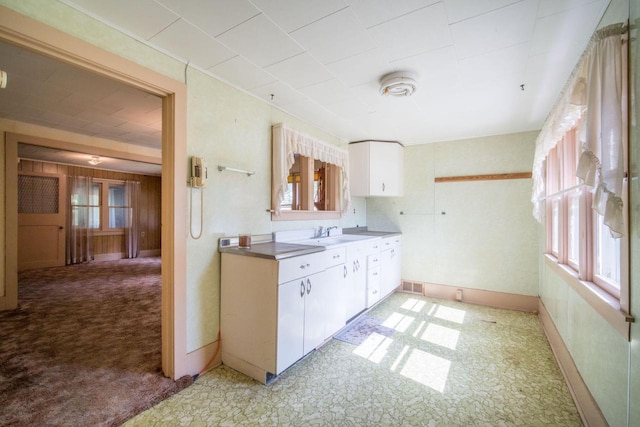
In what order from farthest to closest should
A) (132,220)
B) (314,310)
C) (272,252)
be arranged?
(132,220)
(314,310)
(272,252)

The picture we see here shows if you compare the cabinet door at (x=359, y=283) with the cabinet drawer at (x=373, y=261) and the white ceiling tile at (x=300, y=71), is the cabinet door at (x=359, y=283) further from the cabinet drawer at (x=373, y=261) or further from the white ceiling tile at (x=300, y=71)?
the white ceiling tile at (x=300, y=71)

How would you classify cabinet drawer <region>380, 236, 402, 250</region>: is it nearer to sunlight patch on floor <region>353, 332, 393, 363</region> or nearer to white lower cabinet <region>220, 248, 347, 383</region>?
sunlight patch on floor <region>353, 332, 393, 363</region>

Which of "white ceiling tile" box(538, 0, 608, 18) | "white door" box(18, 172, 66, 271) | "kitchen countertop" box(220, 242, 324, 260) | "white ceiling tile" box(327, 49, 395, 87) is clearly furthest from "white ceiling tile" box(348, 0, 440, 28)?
"white door" box(18, 172, 66, 271)

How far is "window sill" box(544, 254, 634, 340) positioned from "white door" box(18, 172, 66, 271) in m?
8.42

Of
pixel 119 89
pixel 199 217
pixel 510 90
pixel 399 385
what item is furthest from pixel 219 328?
pixel 510 90

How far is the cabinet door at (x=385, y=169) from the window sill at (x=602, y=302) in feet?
7.34

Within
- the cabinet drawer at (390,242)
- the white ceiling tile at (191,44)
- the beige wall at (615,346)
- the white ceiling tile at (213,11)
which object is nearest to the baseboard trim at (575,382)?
the beige wall at (615,346)

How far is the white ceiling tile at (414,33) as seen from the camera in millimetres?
1515

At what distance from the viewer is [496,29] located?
1.61 metres

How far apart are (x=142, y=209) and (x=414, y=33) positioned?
802cm

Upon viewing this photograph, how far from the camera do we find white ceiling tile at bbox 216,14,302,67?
161cm

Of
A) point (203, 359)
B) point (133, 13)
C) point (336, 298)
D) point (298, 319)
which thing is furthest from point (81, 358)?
point (133, 13)

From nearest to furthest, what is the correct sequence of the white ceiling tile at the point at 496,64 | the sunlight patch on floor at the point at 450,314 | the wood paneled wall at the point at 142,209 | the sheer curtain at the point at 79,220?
the white ceiling tile at the point at 496,64 → the sunlight patch on floor at the point at 450,314 → the sheer curtain at the point at 79,220 → the wood paneled wall at the point at 142,209

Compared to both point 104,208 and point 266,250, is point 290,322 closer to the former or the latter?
point 266,250
